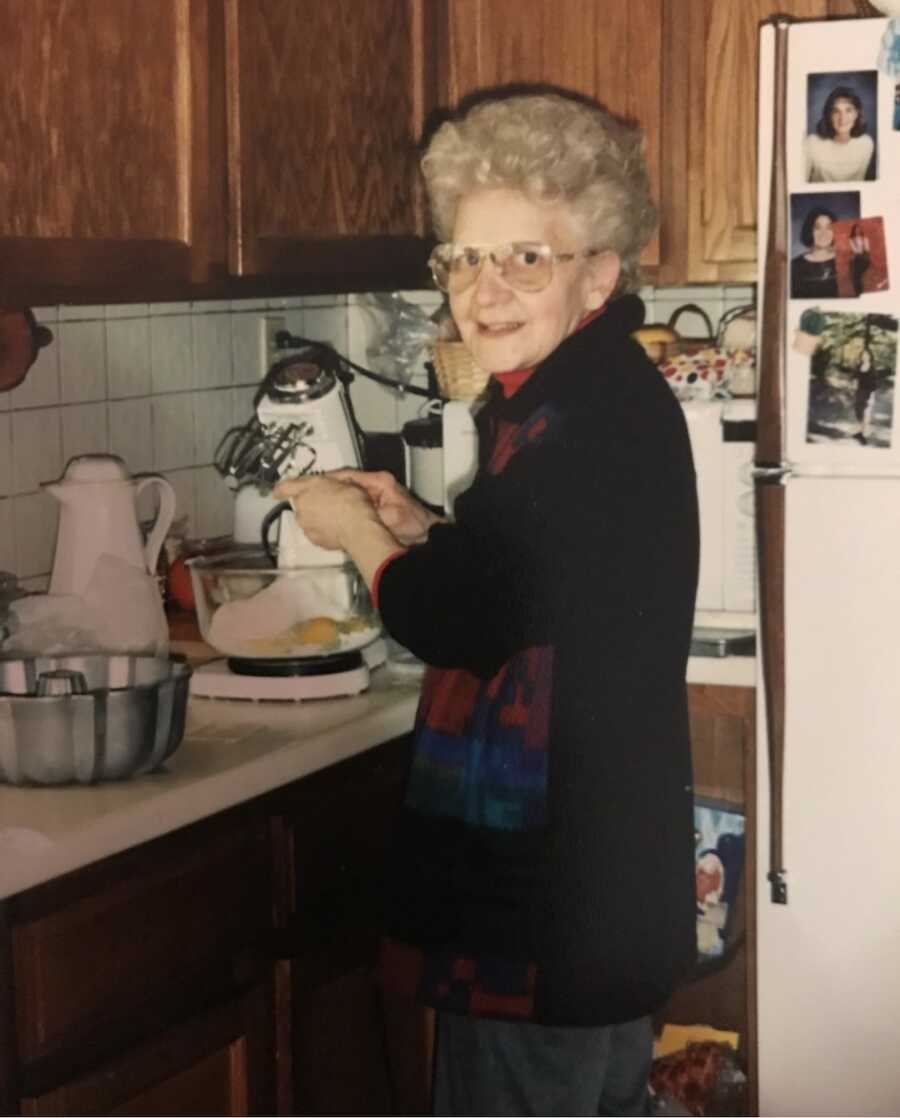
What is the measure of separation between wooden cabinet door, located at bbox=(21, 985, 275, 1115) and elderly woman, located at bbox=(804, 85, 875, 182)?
122 cm

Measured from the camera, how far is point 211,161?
236cm

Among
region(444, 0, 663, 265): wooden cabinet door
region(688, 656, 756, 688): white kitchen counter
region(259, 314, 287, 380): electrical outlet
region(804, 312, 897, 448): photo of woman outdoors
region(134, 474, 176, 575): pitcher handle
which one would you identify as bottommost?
region(688, 656, 756, 688): white kitchen counter

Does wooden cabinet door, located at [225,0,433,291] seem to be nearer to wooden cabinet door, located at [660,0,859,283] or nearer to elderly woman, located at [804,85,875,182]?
wooden cabinet door, located at [660,0,859,283]

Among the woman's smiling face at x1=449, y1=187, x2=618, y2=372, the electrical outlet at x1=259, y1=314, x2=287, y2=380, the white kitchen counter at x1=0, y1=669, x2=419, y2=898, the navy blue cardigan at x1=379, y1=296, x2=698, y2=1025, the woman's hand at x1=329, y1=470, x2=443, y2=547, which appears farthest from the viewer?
the electrical outlet at x1=259, y1=314, x2=287, y2=380

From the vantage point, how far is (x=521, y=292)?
219cm

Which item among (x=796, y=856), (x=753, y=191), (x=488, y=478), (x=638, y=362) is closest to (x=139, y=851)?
(x=488, y=478)

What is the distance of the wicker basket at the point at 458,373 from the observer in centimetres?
285

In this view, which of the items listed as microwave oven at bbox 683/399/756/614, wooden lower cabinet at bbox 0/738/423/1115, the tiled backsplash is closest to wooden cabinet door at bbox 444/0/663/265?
microwave oven at bbox 683/399/756/614

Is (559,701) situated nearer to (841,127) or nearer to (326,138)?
(841,127)

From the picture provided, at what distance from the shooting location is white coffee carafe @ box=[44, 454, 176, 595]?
8.29 ft

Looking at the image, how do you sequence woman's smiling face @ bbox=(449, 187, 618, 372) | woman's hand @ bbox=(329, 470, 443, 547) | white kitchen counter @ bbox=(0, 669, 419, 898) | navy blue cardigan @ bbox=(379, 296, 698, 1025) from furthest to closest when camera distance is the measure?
1. woman's hand @ bbox=(329, 470, 443, 547)
2. woman's smiling face @ bbox=(449, 187, 618, 372)
3. navy blue cardigan @ bbox=(379, 296, 698, 1025)
4. white kitchen counter @ bbox=(0, 669, 419, 898)

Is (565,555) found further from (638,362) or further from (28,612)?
(28,612)

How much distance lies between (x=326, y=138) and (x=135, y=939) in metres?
1.15

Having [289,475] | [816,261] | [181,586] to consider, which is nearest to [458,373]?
[289,475]
